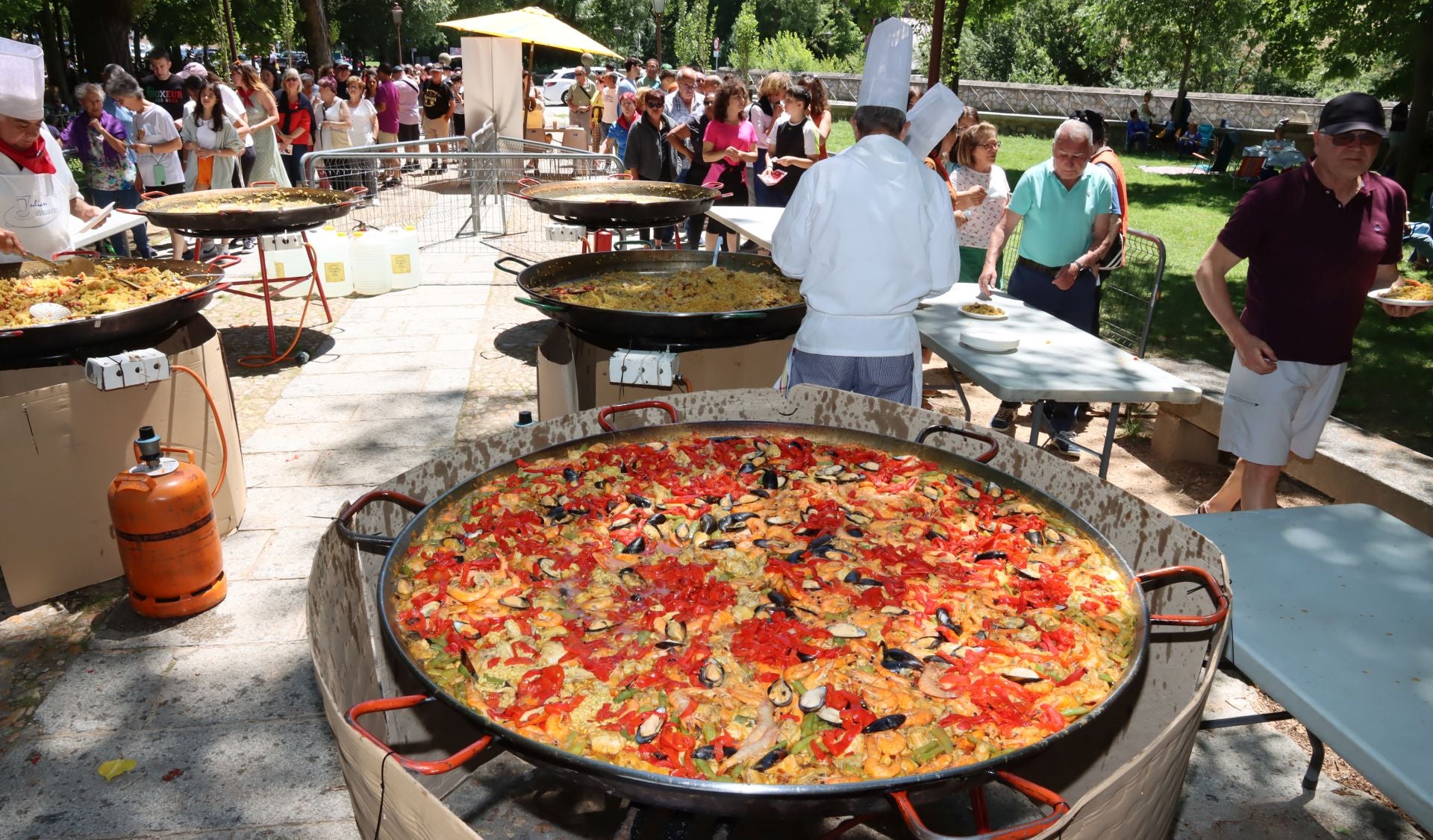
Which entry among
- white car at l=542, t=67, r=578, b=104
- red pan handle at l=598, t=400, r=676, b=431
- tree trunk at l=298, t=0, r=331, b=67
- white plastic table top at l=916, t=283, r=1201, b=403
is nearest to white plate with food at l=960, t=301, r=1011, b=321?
white plastic table top at l=916, t=283, r=1201, b=403

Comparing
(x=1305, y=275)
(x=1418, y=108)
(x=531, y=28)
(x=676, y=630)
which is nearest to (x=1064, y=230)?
(x=1305, y=275)

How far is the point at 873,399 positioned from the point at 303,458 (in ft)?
13.3

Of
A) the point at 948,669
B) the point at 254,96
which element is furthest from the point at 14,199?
the point at 254,96

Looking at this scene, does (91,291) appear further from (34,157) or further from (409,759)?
(409,759)

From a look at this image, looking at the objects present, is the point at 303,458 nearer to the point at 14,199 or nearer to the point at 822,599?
the point at 14,199

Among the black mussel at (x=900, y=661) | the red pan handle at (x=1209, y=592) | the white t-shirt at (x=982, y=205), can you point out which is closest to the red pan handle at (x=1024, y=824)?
the black mussel at (x=900, y=661)

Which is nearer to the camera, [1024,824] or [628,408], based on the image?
[1024,824]

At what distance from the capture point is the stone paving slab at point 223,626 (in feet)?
13.0

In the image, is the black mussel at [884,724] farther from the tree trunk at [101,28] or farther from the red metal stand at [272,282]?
the tree trunk at [101,28]

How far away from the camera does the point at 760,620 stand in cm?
211

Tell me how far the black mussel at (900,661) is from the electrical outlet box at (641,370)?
1.93 metres

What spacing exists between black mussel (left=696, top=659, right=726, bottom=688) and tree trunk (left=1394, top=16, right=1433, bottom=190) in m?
18.7

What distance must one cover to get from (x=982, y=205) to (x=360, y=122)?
39.5ft

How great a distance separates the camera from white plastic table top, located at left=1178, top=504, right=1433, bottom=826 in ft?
6.28
